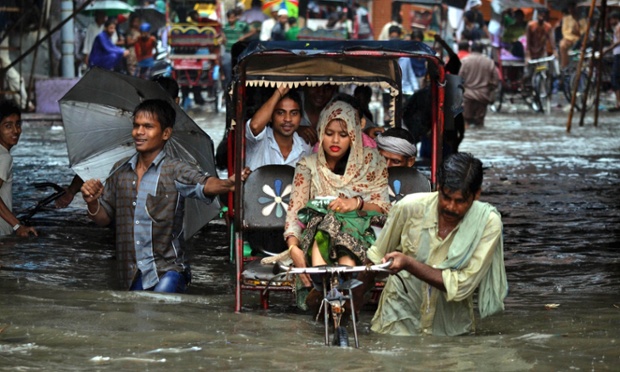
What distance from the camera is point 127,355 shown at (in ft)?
19.6

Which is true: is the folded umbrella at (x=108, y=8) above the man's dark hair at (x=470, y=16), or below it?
above

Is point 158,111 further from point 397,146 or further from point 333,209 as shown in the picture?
point 397,146

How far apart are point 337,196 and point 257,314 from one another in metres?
0.80

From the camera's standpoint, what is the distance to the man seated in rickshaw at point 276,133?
26.9ft

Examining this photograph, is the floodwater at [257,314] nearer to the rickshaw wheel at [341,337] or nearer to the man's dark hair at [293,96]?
the rickshaw wheel at [341,337]

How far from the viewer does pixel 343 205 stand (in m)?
6.89

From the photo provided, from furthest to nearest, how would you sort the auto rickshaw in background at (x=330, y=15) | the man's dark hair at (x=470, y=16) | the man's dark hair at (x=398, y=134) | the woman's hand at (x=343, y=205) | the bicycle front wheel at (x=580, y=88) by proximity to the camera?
the auto rickshaw in background at (x=330, y=15) < the man's dark hair at (x=470, y=16) < the bicycle front wheel at (x=580, y=88) < the man's dark hair at (x=398, y=134) < the woman's hand at (x=343, y=205)

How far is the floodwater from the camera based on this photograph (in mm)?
5949

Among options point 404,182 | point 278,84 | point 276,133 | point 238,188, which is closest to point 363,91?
point 276,133

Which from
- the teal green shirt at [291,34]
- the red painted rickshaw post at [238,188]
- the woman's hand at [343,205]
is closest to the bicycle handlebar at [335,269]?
the woman's hand at [343,205]

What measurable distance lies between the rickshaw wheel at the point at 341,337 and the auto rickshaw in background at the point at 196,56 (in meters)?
19.4

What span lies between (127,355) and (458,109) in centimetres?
440

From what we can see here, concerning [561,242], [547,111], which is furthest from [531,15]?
[561,242]

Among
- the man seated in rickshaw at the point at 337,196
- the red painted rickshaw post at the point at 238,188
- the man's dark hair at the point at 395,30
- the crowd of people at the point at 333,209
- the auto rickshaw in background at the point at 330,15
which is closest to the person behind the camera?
the crowd of people at the point at 333,209
